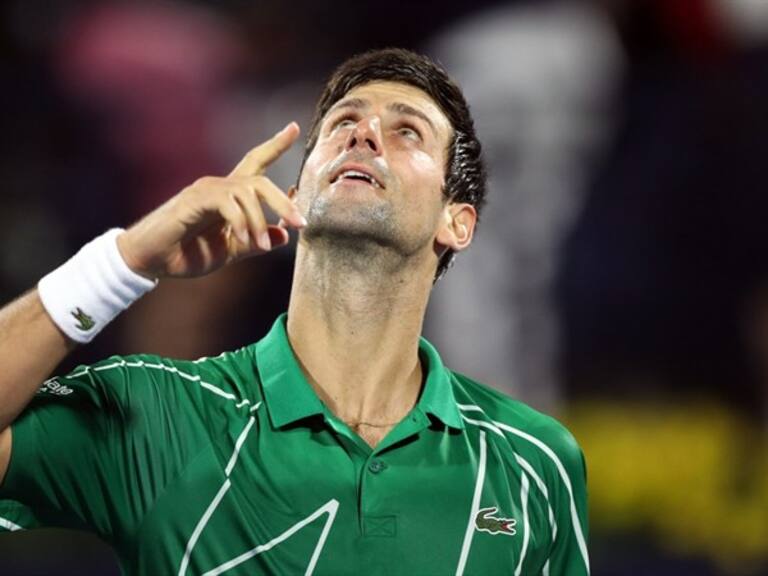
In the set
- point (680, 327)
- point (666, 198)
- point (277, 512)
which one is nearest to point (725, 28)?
point (666, 198)

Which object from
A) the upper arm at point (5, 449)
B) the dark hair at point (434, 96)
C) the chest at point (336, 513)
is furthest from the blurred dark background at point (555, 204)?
the upper arm at point (5, 449)

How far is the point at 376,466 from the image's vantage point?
3.42 metres

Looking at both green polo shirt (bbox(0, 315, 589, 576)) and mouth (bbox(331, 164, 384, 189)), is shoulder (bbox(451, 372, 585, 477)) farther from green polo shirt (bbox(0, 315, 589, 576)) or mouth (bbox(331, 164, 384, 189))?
mouth (bbox(331, 164, 384, 189))

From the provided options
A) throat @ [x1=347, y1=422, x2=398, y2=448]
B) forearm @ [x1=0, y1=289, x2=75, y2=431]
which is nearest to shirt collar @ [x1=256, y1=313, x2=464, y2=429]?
throat @ [x1=347, y1=422, x2=398, y2=448]

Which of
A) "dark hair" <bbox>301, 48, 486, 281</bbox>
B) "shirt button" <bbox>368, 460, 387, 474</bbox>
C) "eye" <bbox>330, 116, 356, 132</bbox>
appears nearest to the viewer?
"shirt button" <bbox>368, 460, 387, 474</bbox>

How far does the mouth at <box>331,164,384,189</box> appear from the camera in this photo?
3719mm

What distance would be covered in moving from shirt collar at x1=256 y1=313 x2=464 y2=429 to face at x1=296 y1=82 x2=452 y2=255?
343 millimetres

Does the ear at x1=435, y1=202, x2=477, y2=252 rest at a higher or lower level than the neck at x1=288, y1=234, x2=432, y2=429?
higher

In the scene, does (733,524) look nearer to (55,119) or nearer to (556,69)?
(556,69)

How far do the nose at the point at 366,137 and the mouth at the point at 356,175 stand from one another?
9cm

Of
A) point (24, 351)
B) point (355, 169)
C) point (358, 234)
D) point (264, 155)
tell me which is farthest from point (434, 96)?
point (24, 351)

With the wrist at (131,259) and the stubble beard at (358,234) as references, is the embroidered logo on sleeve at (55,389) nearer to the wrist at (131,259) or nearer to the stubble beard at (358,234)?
the wrist at (131,259)

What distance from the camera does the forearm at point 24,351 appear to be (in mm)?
2926

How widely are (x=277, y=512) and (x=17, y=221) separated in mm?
A: 3609
